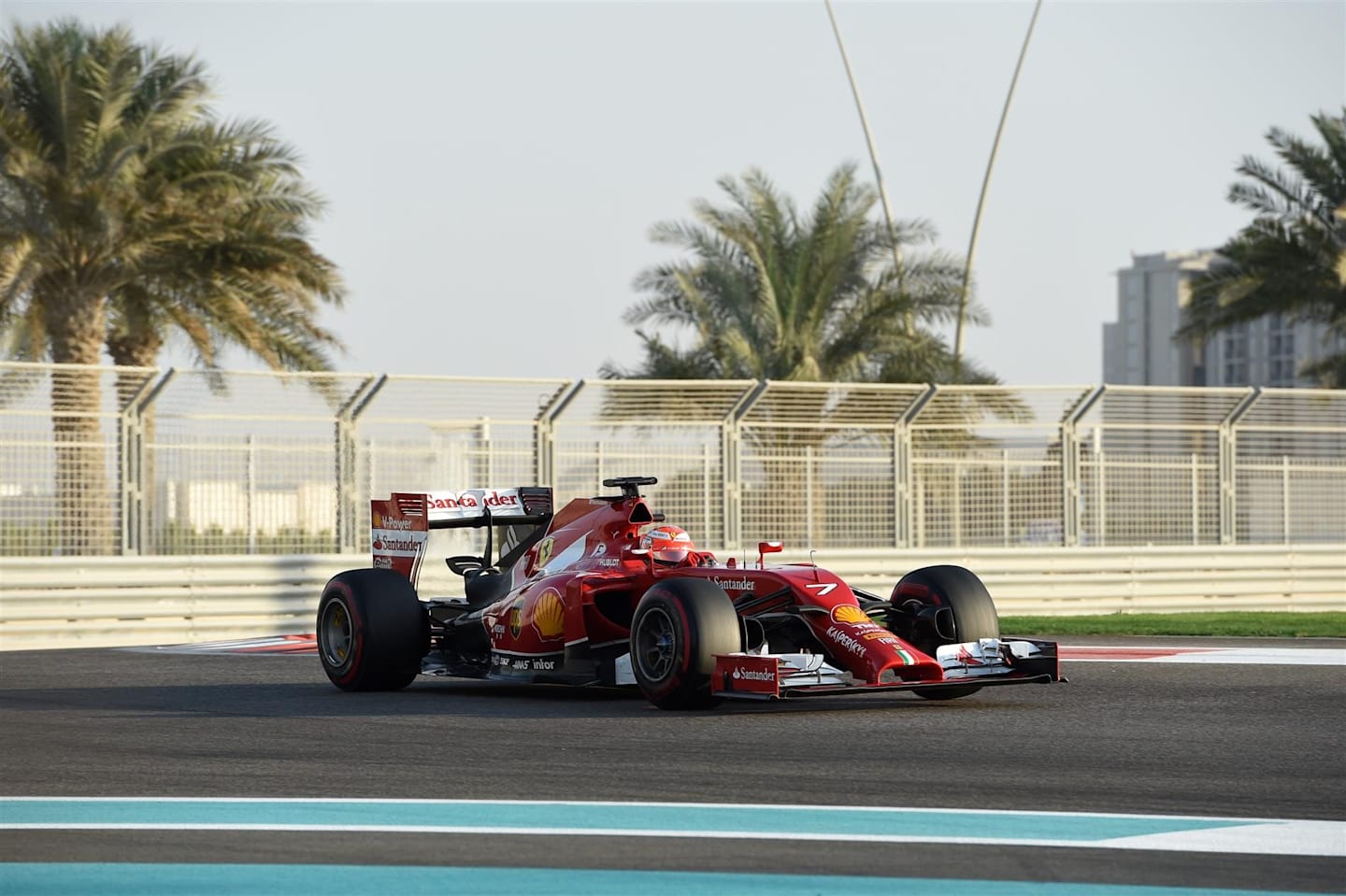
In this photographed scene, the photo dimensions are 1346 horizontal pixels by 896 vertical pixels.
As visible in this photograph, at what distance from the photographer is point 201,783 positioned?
7445 millimetres

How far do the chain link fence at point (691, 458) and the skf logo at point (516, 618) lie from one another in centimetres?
598

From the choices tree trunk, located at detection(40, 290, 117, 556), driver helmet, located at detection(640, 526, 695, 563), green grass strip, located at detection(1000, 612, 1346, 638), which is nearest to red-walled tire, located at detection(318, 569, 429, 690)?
driver helmet, located at detection(640, 526, 695, 563)

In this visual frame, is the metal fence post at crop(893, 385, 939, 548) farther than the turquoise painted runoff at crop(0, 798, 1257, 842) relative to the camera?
Yes

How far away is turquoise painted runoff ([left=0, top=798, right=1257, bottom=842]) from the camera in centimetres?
622

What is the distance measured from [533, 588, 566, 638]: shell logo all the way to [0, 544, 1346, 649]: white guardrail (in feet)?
21.6

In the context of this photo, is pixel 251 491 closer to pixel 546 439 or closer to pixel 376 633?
pixel 546 439

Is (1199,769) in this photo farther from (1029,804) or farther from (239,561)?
(239,561)

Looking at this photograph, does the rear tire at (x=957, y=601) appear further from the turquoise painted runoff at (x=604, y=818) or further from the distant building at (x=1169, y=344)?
the distant building at (x=1169, y=344)

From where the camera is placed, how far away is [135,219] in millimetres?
23344

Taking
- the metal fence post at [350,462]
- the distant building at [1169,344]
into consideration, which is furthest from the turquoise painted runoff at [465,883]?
the distant building at [1169,344]

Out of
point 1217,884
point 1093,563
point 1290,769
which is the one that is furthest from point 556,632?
point 1093,563

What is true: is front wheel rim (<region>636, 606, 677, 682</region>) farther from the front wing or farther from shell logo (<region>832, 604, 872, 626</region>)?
shell logo (<region>832, 604, 872, 626</region>)

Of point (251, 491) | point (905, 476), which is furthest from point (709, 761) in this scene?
point (905, 476)

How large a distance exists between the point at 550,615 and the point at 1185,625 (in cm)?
846
